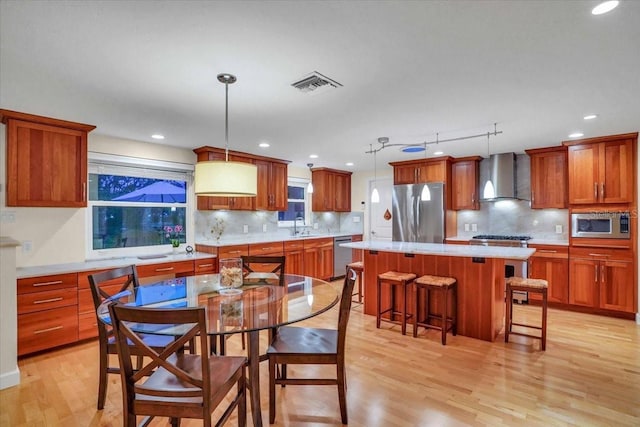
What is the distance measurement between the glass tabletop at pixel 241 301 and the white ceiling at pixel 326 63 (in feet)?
5.04

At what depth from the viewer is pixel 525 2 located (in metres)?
1.52

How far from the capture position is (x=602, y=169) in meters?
4.19

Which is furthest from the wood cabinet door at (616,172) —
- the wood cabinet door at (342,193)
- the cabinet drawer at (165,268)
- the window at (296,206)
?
Answer: the cabinet drawer at (165,268)

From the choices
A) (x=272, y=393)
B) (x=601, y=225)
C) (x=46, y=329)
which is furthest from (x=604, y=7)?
(x=46, y=329)

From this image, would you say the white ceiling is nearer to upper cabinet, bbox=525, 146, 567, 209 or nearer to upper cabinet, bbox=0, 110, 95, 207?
upper cabinet, bbox=0, 110, 95, 207

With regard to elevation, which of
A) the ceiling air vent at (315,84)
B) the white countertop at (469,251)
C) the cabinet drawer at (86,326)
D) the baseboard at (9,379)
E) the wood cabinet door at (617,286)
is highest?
the ceiling air vent at (315,84)


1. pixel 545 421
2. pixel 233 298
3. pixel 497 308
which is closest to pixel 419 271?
pixel 497 308

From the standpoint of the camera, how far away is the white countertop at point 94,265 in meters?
3.12

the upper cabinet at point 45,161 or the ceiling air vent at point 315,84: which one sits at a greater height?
the ceiling air vent at point 315,84

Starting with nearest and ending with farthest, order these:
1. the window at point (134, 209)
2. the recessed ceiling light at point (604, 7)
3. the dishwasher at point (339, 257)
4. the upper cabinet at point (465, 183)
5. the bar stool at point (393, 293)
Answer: the recessed ceiling light at point (604, 7)
the bar stool at point (393, 293)
the window at point (134, 209)
the upper cabinet at point (465, 183)
the dishwasher at point (339, 257)

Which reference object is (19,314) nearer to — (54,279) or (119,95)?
(54,279)

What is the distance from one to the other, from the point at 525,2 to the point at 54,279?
4152 mm

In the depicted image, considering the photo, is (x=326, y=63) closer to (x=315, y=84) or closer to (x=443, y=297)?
(x=315, y=84)

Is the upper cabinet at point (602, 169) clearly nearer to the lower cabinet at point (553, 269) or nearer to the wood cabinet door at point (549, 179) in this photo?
the wood cabinet door at point (549, 179)
